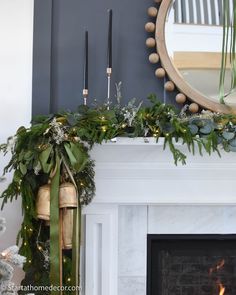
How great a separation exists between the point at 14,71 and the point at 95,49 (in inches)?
14.3

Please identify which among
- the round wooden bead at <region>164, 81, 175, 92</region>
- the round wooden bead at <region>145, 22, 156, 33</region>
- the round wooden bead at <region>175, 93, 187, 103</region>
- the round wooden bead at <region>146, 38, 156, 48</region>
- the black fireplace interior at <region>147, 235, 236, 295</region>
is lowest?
the black fireplace interior at <region>147, 235, 236, 295</region>

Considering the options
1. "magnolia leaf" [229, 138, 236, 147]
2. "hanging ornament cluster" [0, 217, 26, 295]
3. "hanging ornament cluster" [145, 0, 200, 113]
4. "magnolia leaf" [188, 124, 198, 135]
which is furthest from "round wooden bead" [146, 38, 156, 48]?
"hanging ornament cluster" [0, 217, 26, 295]

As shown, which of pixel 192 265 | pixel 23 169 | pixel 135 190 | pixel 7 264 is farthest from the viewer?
pixel 192 265

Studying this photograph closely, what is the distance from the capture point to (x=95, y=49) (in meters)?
1.90

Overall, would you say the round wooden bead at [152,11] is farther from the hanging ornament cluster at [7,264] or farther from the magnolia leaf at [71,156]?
the hanging ornament cluster at [7,264]

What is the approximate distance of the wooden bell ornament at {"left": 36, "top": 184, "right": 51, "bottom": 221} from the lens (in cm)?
162

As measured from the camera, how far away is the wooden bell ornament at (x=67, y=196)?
1623 mm

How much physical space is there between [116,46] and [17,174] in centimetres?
73

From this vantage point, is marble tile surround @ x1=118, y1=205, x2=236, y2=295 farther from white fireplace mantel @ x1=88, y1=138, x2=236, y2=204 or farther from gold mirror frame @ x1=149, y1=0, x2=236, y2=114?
gold mirror frame @ x1=149, y1=0, x2=236, y2=114

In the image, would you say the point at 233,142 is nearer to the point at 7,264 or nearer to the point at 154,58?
the point at 154,58

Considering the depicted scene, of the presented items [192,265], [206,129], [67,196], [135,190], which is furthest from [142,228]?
[206,129]

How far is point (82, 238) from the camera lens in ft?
5.99

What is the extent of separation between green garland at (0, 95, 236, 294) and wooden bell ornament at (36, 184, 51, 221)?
0.06 ft

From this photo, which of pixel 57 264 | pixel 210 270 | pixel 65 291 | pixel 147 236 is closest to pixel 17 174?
pixel 57 264
